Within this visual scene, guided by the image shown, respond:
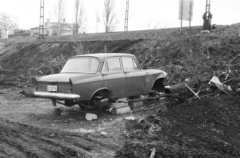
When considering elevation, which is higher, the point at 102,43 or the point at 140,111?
the point at 102,43

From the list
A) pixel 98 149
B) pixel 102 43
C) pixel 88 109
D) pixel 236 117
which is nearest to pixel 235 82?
pixel 236 117

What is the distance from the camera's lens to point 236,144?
5.91 meters

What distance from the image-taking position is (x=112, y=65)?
870 cm

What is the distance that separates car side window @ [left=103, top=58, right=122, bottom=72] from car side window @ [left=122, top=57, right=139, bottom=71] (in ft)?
0.87

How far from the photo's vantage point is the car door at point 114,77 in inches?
328

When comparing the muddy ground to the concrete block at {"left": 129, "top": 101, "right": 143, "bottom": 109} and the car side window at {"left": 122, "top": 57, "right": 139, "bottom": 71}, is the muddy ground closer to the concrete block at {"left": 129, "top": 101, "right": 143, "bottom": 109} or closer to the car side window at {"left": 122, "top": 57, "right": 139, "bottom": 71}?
the concrete block at {"left": 129, "top": 101, "right": 143, "bottom": 109}

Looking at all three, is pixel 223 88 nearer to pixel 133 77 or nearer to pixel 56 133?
pixel 133 77

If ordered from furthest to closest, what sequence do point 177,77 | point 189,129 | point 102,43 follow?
point 102,43, point 177,77, point 189,129

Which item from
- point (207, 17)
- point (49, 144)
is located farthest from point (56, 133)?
point (207, 17)

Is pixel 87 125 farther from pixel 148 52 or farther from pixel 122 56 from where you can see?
pixel 148 52

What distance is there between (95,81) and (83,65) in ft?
2.80

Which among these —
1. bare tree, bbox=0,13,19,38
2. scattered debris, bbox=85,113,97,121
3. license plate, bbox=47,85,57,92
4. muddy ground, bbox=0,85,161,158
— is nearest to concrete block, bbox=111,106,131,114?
muddy ground, bbox=0,85,161,158

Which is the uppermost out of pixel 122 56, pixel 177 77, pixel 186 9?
pixel 186 9

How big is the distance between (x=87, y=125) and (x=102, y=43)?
47.8 ft
